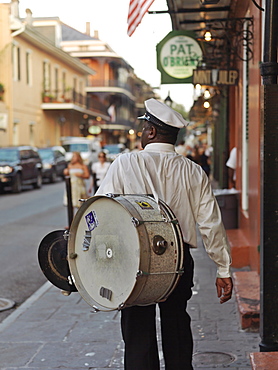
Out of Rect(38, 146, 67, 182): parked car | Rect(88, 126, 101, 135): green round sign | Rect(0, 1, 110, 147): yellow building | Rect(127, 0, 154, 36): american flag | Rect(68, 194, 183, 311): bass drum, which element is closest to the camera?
Rect(68, 194, 183, 311): bass drum

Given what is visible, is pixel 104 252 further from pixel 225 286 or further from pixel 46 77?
pixel 46 77

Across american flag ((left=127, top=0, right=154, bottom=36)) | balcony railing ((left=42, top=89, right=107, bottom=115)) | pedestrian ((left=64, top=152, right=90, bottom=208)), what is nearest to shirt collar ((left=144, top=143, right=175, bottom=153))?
american flag ((left=127, top=0, right=154, bottom=36))

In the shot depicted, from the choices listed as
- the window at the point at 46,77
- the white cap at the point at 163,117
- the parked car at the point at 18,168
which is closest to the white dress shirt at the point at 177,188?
the white cap at the point at 163,117

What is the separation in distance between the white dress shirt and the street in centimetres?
362

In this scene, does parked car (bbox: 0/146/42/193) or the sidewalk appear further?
parked car (bbox: 0/146/42/193)

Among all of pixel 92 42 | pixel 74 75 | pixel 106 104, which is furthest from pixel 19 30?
pixel 106 104

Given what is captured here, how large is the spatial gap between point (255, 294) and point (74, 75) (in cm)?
4507

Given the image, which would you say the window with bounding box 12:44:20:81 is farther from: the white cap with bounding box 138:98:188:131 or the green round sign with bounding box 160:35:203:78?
the white cap with bounding box 138:98:188:131

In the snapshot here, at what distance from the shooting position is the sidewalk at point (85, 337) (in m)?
5.03

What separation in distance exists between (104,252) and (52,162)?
93.6ft

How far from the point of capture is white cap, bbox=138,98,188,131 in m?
3.69

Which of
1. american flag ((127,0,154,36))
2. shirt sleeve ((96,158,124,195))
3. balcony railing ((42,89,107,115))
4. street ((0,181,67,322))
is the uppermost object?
balcony railing ((42,89,107,115))

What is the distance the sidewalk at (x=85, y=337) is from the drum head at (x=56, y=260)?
1.43 m

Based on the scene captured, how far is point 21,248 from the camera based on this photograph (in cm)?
1133
